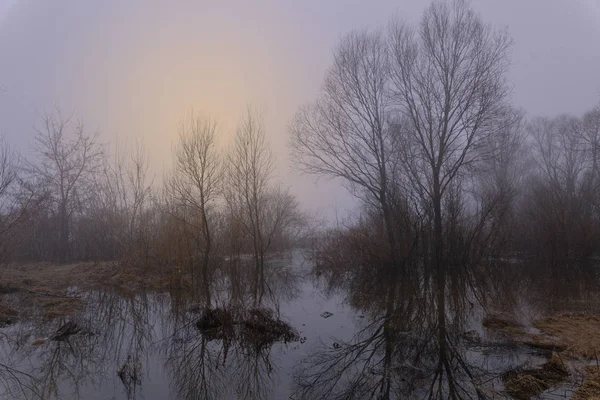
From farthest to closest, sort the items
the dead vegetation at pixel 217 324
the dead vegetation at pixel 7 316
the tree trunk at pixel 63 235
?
the tree trunk at pixel 63 235 < the dead vegetation at pixel 7 316 < the dead vegetation at pixel 217 324

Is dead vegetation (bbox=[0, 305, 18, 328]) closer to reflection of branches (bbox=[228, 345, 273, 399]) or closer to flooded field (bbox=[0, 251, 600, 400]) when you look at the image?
flooded field (bbox=[0, 251, 600, 400])

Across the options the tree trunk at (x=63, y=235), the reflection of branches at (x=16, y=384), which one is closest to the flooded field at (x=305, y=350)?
the reflection of branches at (x=16, y=384)

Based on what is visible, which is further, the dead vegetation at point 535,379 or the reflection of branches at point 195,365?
the reflection of branches at point 195,365

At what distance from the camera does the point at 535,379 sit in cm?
538

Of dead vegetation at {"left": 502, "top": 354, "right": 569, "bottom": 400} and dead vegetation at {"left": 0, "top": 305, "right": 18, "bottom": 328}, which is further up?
dead vegetation at {"left": 0, "top": 305, "right": 18, "bottom": 328}

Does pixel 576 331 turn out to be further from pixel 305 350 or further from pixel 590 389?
pixel 305 350

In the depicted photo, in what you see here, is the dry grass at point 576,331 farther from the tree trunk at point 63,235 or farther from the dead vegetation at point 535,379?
the tree trunk at point 63,235

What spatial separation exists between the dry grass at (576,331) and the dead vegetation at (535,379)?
24.0 inches

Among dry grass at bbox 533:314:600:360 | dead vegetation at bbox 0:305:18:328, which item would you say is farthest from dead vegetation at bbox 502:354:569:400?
dead vegetation at bbox 0:305:18:328

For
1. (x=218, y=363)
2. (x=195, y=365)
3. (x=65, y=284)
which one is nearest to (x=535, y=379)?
(x=218, y=363)

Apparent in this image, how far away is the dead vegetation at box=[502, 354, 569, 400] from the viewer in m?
5.16

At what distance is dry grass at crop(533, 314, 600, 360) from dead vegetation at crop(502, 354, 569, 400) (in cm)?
61

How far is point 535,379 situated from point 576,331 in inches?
120

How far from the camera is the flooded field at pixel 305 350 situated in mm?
5613
